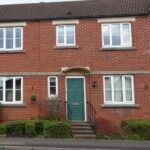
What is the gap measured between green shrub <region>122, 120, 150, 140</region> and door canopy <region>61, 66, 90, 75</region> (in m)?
3.85


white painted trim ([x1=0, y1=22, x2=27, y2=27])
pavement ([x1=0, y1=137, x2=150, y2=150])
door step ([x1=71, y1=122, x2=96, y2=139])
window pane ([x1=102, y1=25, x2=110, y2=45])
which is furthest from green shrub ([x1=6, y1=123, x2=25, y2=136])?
window pane ([x1=102, y1=25, x2=110, y2=45])

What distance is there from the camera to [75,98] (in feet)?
66.4

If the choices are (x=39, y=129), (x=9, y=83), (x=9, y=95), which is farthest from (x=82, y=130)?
(x=9, y=83)

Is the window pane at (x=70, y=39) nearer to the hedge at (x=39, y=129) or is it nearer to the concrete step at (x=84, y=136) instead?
the hedge at (x=39, y=129)

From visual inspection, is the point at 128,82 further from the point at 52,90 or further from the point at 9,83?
the point at 9,83

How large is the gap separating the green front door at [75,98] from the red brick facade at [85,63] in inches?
14.2

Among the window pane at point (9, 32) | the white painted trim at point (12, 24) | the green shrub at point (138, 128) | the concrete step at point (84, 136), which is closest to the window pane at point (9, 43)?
the window pane at point (9, 32)

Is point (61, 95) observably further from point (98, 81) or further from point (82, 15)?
point (82, 15)

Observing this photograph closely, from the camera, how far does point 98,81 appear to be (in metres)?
20.0

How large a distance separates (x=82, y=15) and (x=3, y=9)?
20.3 feet

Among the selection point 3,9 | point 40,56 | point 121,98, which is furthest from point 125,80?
point 3,9

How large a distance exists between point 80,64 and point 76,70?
440 millimetres

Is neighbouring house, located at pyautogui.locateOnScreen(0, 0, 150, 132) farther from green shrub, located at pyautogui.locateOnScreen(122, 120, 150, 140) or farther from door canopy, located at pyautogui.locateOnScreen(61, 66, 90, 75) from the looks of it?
green shrub, located at pyautogui.locateOnScreen(122, 120, 150, 140)

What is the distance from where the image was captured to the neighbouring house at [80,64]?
1975 centimetres
